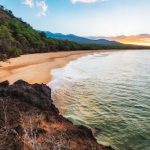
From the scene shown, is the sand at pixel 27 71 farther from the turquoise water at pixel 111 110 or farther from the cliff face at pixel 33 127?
the cliff face at pixel 33 127

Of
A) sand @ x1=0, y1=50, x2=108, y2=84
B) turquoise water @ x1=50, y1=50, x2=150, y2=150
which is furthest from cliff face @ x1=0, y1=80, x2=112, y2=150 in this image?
sand @ x1=0, y1=50, x2=108, y2=84

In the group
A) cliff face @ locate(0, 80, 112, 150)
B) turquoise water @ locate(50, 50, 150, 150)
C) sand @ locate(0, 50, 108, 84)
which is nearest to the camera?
cliff face @ locate(0, 80, 112, 150)

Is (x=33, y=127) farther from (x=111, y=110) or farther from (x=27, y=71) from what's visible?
(x=27, y=71)

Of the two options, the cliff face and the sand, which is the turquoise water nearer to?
the cliff face

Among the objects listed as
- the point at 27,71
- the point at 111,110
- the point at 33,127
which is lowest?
the point at 27,71

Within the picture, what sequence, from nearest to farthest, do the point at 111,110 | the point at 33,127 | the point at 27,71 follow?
the point at 33,127 → the point at 111,110 → the point at 27,71

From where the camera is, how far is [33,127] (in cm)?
1351

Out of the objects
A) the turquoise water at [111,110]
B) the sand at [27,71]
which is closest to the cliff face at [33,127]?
the turquoise water at [111,110]

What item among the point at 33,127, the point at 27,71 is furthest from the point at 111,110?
the point at 27,71

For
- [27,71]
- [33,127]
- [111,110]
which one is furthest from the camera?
[27,71]

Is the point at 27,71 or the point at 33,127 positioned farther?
the point at 27,71

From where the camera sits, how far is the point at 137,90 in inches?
1240

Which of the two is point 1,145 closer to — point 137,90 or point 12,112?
point 12,112

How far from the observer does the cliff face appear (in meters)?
10.9
